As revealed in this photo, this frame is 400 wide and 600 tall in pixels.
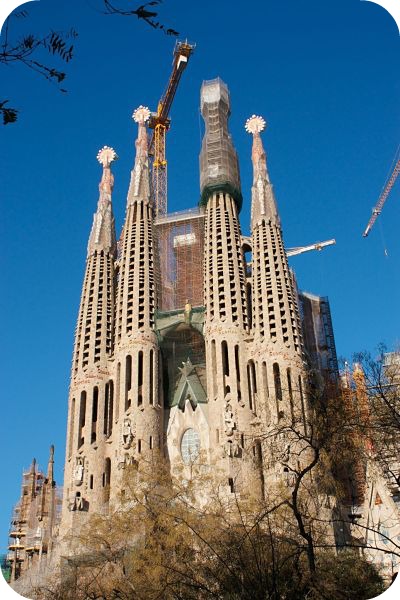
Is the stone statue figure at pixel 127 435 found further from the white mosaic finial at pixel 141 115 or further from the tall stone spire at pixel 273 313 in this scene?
the white mosaic finial at pixel 141 115

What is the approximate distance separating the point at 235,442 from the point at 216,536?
16982 millimetres

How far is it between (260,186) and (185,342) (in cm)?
1073

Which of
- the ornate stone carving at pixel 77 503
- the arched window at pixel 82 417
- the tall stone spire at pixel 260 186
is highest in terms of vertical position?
the tall stone spire at pixel 260 186

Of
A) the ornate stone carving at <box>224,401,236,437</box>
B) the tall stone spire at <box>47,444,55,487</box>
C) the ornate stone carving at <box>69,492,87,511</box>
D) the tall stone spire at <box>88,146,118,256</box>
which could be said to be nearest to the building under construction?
the tall stone spire at <box>47,444,55,487</box>

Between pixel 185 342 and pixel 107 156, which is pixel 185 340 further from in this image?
pixel 107 156

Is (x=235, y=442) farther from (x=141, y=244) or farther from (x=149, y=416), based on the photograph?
(x=141, y=244)

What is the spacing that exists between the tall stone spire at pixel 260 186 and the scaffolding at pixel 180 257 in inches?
152

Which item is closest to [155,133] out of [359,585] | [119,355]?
[119,355]

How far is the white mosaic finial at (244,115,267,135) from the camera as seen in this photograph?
51.2 meters

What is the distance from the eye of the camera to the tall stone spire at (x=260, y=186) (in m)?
46.0

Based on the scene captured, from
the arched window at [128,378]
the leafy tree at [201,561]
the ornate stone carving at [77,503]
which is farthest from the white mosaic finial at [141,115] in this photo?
the leafy tree at [201,561]

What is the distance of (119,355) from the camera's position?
4162 centimetres

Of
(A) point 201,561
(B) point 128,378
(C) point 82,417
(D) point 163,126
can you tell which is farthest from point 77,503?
(D) point 163,126

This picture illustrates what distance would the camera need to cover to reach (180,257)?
49.1m
